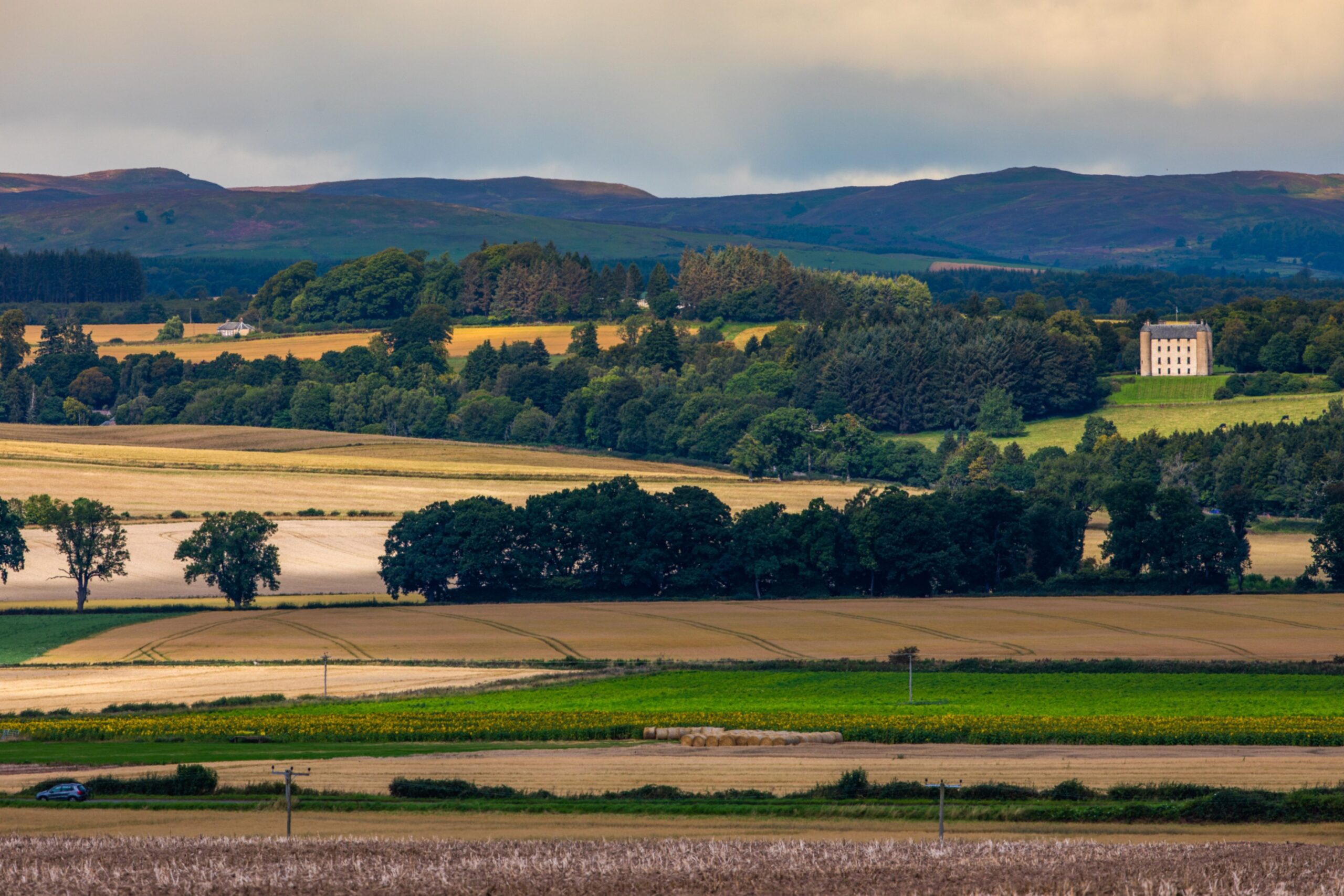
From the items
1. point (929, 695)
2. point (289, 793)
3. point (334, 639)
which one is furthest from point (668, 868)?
point (334, 639)

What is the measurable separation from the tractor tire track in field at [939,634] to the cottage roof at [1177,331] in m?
118

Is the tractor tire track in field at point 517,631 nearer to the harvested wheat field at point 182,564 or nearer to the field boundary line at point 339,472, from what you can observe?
the harvested wheat field at point 182,564

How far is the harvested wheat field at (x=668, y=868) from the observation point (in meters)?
31.8

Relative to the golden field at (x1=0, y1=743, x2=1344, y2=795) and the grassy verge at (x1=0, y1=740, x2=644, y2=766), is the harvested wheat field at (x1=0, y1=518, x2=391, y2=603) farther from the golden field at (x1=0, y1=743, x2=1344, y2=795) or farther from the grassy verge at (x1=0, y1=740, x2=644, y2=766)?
the golden field at (x1=0, y1=743, x2=1344, y2=795)

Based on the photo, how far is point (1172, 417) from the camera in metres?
168

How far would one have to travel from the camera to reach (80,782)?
4506 cm

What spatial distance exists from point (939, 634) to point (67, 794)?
48710 mm

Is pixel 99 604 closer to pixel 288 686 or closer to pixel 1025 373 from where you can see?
pixel 288 686

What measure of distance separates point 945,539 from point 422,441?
81.0 meters

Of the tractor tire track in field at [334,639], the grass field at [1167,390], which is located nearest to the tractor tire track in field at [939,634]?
the tractor tire track in field at [334,639]

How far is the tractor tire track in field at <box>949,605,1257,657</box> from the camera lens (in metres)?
75.2

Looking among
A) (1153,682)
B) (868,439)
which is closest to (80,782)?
(1153,682)

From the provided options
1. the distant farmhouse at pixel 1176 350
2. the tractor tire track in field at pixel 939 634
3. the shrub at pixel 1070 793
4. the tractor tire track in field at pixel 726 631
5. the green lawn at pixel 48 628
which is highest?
the distant farmhouse at pixel 1176 350

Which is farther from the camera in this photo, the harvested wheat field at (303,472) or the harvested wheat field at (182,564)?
the harvested wheat field at (303,472)
